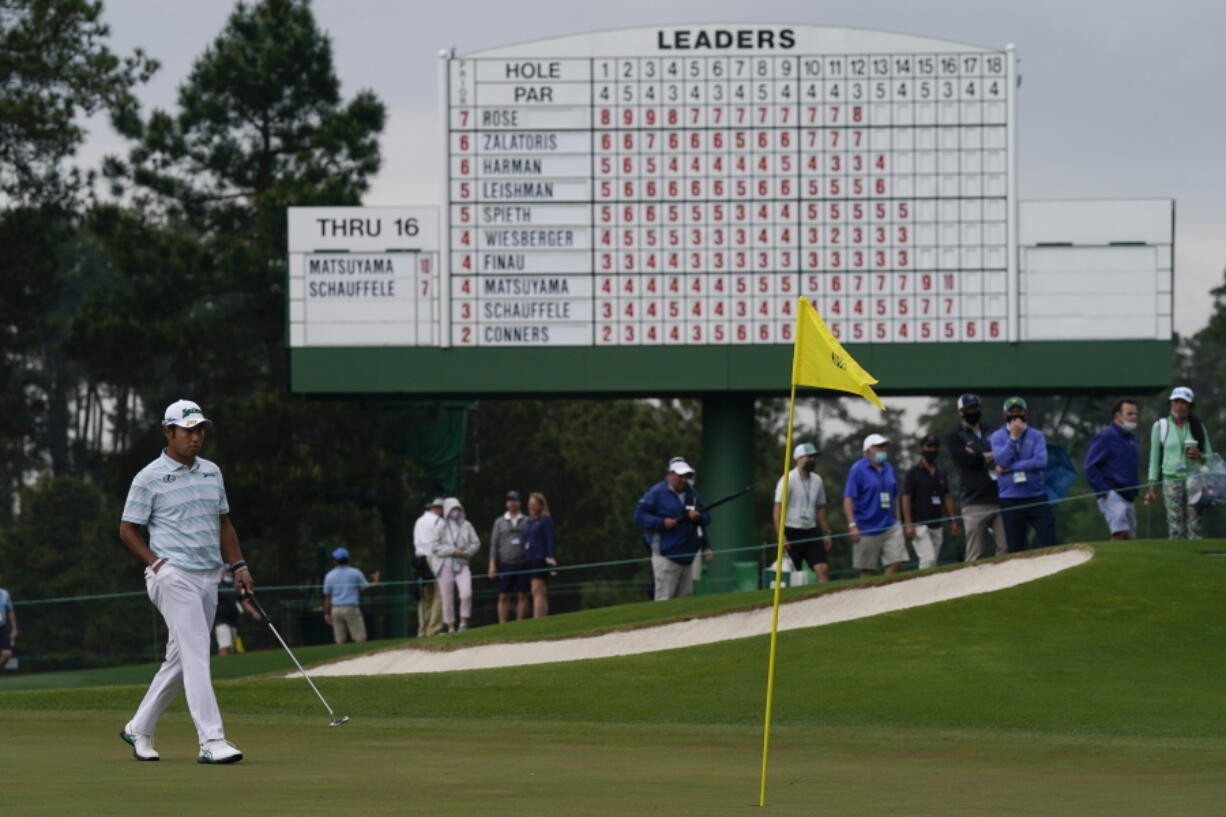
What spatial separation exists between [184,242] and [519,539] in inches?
1088

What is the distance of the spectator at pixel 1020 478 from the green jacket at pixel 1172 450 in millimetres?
1074

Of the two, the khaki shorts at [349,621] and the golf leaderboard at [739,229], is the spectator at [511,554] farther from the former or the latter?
the golf leaderboard at [739,229]

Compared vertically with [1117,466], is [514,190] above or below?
above

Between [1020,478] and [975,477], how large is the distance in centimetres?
53

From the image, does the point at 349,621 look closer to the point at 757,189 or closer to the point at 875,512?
the point at 875,512

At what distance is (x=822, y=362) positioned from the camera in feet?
35.1

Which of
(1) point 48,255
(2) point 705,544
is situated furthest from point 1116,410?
(1) point 48,255

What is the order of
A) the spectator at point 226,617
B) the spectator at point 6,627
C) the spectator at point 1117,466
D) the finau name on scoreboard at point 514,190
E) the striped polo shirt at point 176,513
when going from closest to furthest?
the striped polo shirt at point 176,513 < the spectator at point 1117,466 < the spectator at point 6,627 < the spectator at point 226,617 < the finau name on scoreboard at point 514,190

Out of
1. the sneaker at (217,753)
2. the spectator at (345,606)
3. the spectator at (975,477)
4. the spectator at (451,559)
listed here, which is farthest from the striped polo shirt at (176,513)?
the spectator at (345,606)

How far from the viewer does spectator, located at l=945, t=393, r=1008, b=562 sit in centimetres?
2125

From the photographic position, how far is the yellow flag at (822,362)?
10555mm

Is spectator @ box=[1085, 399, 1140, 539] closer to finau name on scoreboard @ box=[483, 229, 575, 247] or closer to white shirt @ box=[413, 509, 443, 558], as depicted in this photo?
white shirt @ box=[413, 509, 443, 558]

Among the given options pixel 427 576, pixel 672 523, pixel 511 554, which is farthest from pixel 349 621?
pixel 672 523

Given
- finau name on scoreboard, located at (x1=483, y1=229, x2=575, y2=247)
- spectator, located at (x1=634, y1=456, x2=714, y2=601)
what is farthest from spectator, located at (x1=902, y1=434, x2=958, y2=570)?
finau name on scoreboard, located at (x1=483, y1=229, x2=575, y2=247)
